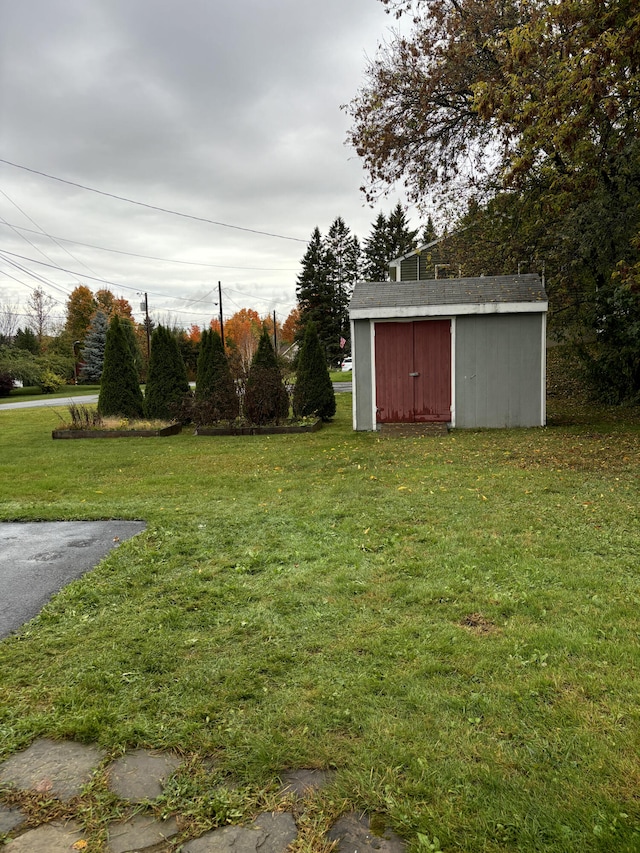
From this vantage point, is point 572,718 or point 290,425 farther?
point 290,425

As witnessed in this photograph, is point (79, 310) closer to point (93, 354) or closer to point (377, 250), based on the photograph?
point (93, 354)

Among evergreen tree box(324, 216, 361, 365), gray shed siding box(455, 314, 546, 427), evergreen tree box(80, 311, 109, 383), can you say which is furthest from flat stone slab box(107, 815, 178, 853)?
evergreen tree box(80, 311, 109, 383)

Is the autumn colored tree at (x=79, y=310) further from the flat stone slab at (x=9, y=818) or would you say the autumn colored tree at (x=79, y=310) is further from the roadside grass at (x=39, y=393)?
the flat stone slab at (x=9, y=818)

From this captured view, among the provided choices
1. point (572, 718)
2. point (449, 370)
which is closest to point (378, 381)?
point (449, 370)

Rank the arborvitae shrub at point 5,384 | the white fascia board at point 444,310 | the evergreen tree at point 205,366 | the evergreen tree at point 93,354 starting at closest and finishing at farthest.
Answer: the white fascia board at point 444,310, the evergreen tree at point 205,366, the arborvitae shrub at point 5,384, the evergreen tree at point 93,354

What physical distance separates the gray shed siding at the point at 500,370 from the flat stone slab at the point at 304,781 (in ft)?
30.4

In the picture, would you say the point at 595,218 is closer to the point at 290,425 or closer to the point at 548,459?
the point at 548,459

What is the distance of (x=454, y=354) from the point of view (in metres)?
10.5

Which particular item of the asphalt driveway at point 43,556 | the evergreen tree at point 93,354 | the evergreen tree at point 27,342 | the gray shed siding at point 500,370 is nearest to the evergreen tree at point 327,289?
the evergreen tree at point 93,354

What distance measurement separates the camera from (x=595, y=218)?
970 cm

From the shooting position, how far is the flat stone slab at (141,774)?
1694mm

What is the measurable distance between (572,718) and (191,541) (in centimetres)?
291

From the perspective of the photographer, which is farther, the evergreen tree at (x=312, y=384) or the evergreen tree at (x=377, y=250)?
the evergreen tree at (x=377, y=250)

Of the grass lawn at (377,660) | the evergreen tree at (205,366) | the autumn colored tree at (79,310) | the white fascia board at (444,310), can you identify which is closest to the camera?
the grass lawn at (377,660)
